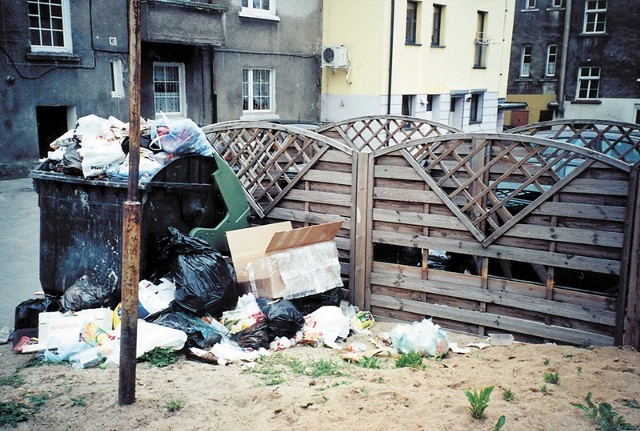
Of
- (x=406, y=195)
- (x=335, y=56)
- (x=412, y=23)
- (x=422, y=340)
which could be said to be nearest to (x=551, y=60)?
(x=412, y=23)

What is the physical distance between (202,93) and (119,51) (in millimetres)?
2658

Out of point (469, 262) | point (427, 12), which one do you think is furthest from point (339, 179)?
point (427, 12)

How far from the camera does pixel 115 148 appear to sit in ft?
18.0

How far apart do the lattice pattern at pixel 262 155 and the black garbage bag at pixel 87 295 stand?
6.54 ft

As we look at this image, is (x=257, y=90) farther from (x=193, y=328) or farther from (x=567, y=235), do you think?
(x=567, y=235)

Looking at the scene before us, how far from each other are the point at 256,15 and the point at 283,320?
14339mm

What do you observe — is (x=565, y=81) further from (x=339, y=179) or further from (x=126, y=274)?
(x=126, y=274)

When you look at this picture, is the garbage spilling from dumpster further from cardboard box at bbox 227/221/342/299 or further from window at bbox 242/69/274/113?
window at bbox 242/69/274/113

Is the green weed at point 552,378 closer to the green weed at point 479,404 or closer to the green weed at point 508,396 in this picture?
the green weed at point 508,396

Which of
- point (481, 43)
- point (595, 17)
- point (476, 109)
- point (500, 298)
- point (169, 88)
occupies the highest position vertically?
point (595, 17)

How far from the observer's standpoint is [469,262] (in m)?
6.79

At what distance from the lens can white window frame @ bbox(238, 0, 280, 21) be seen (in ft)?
57.0

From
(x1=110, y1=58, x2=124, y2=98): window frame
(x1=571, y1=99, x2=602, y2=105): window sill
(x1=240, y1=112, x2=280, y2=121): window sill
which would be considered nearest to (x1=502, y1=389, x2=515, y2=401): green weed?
(x1=110, y1=58, x2=124, y2=98): window frame

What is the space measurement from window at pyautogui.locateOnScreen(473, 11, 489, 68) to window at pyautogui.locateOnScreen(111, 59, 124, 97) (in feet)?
48.2
